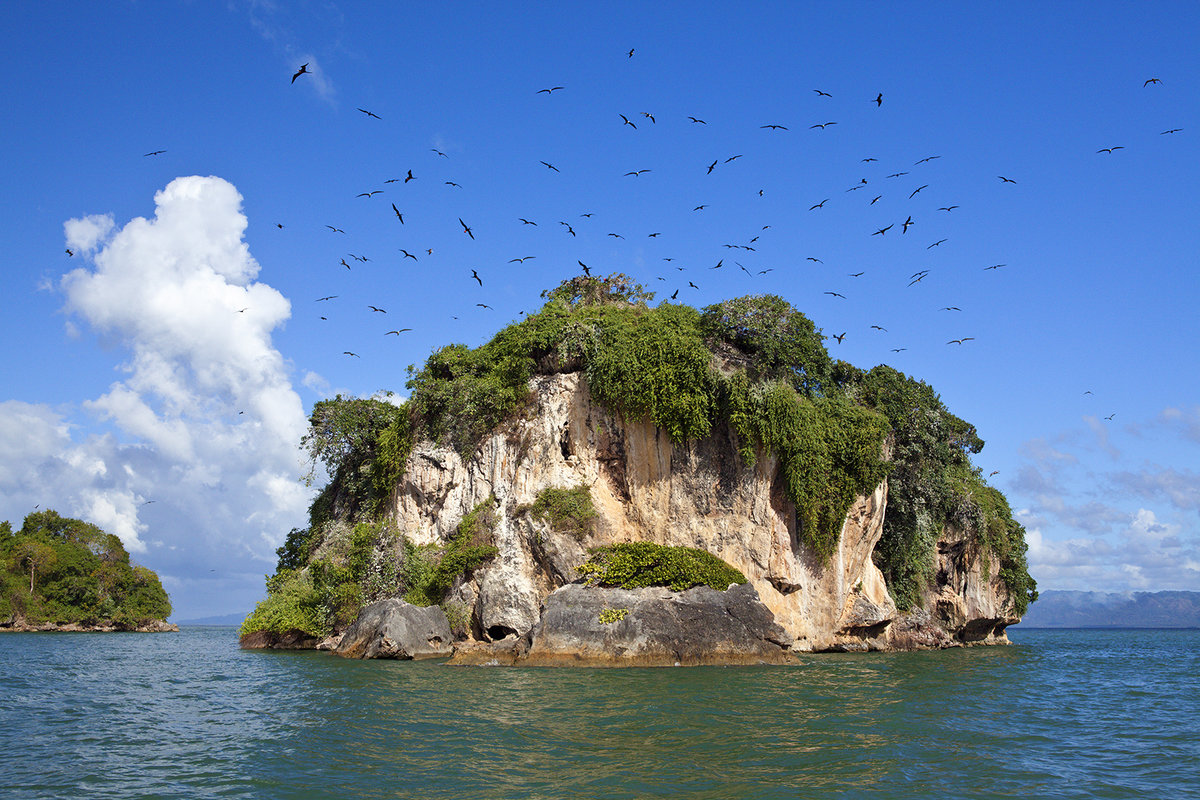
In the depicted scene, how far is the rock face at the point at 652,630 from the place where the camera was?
73.5 ft

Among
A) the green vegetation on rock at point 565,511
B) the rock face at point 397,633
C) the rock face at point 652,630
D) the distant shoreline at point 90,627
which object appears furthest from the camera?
the distant shoreline at point 90,627

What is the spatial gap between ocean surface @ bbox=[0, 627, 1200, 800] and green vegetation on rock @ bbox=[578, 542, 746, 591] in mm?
3983

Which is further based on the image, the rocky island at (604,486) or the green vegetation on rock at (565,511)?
the green vegetation on rock at (565,511)

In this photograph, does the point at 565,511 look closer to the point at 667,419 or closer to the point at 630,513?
the point at 630,513

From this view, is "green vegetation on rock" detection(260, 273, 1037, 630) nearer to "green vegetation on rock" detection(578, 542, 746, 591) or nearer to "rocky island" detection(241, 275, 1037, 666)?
"rocky island" detection(241, 275, 1037, 666)

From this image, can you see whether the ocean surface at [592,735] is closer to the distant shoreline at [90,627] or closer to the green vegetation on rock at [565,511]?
the green vegetation on rock at [565,511]

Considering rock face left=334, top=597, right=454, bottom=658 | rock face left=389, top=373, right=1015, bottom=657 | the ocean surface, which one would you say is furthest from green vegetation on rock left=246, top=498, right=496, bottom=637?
the ocean surface

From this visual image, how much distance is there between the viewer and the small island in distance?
51.9 metres

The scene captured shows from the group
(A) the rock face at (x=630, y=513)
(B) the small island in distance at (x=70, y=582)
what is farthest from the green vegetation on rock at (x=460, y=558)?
(B) the small island in distance at (x=70, y=582)

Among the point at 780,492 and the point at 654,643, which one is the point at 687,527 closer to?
the point at 780,492

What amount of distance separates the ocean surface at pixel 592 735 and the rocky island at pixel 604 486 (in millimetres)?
5710

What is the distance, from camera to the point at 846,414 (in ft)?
98.8

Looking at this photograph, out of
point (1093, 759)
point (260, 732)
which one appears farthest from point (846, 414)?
point (260, 732)

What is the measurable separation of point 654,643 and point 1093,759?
1240 cm
